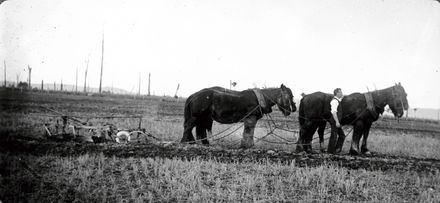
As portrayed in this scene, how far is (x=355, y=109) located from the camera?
859cm

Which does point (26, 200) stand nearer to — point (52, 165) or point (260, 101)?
point (52, 165)

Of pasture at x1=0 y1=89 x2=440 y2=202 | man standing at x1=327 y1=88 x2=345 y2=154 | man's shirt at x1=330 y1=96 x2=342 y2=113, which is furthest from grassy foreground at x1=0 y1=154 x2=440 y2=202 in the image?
man's shirt at x1=330 y1=96 x2=342 y2=113

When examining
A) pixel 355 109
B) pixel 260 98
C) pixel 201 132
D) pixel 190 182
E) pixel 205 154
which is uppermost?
pixel 260 98

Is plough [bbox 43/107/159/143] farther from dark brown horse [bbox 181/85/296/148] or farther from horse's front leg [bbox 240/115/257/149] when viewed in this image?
horse's front leg [bbox 240/115/257/149]

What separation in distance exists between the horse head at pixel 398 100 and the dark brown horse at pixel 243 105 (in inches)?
95.8

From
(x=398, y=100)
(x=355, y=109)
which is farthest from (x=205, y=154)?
(x=398, y=100)

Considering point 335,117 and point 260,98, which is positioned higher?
point 260,98

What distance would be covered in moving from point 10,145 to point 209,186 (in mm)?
4780

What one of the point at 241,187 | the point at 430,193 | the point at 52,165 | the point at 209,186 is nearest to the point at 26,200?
the point at 52,165

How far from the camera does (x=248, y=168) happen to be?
6.29m

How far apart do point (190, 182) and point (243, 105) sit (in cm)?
367

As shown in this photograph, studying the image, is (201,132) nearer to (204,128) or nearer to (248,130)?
(204,128)

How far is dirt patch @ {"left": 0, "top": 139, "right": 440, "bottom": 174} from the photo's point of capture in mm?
6910

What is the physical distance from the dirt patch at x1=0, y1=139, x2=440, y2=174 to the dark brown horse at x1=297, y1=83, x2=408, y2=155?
1101 millimetres
